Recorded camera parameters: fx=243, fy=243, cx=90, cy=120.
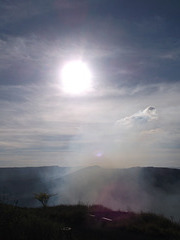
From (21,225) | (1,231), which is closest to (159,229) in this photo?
(21,225)

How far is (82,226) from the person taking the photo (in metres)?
10.5

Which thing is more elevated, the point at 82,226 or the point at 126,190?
the point at 126,190

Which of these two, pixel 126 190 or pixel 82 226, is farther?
pixel 126 190

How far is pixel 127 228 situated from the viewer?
388 inches

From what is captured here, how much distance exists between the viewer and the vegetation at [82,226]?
279 inches

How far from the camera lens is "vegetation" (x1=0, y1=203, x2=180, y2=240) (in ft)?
23.2

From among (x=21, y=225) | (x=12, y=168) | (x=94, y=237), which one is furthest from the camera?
(x=12, y=168)

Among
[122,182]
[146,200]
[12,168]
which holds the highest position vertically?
[12,168]

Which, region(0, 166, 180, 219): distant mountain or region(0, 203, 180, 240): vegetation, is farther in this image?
region(0, 166, 180, 219): distant mountain

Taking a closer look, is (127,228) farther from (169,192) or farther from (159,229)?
(169,192)

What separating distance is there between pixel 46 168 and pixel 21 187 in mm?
38582

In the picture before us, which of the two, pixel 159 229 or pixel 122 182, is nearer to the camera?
pixel 159 229

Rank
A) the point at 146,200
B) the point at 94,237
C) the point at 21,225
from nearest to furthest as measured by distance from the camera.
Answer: the point at 21,225 < the point at 94,237 < the point at 146,200

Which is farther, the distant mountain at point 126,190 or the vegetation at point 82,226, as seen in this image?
the distant mountain at point 126,190
